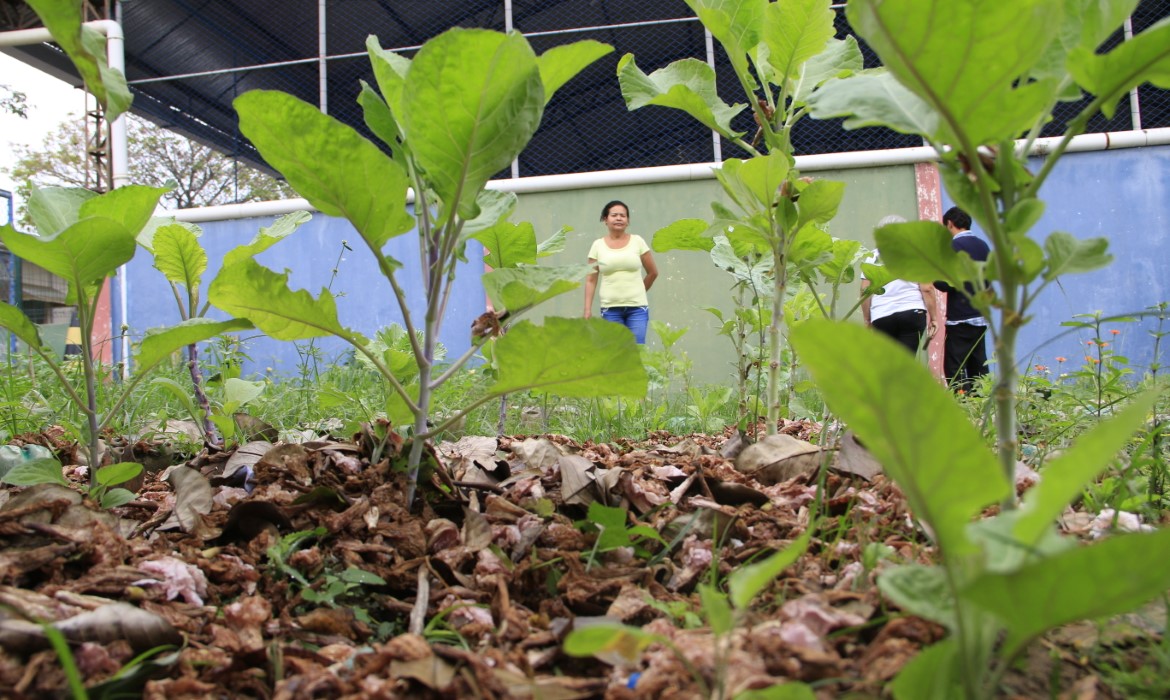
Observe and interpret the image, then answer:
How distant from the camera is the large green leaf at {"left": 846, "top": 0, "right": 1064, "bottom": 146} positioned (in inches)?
22.1

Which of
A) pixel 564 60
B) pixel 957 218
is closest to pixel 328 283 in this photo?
pixel 957 218

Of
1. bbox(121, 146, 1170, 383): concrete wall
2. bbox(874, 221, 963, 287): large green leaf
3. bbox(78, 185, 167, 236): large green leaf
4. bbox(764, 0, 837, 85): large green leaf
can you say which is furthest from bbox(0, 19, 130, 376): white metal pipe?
bbox(874, 221, 963, 287): large green leaf

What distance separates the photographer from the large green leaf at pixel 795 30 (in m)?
1.22

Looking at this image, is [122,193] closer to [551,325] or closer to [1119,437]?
[551,325]

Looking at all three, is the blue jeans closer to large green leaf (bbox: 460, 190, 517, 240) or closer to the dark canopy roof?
large green leaf (bbox: 460, 190, 517, 240)

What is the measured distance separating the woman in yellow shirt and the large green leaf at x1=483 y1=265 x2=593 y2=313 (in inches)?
126

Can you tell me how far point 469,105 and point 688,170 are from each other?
6.00 meters

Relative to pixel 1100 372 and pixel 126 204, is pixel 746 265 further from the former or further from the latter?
pixel 126 204

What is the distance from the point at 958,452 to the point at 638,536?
21.8 inches

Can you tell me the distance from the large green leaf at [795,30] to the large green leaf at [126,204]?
3.28 feet

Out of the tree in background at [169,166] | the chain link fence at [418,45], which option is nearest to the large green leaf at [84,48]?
the chain link fence at [418,45]

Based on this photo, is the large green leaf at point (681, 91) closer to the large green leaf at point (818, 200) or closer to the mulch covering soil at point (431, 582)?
the large green leaf at point (818, 200)

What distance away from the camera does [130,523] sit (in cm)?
107

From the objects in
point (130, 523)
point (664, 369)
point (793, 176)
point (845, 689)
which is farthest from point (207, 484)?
point (664, 369)
